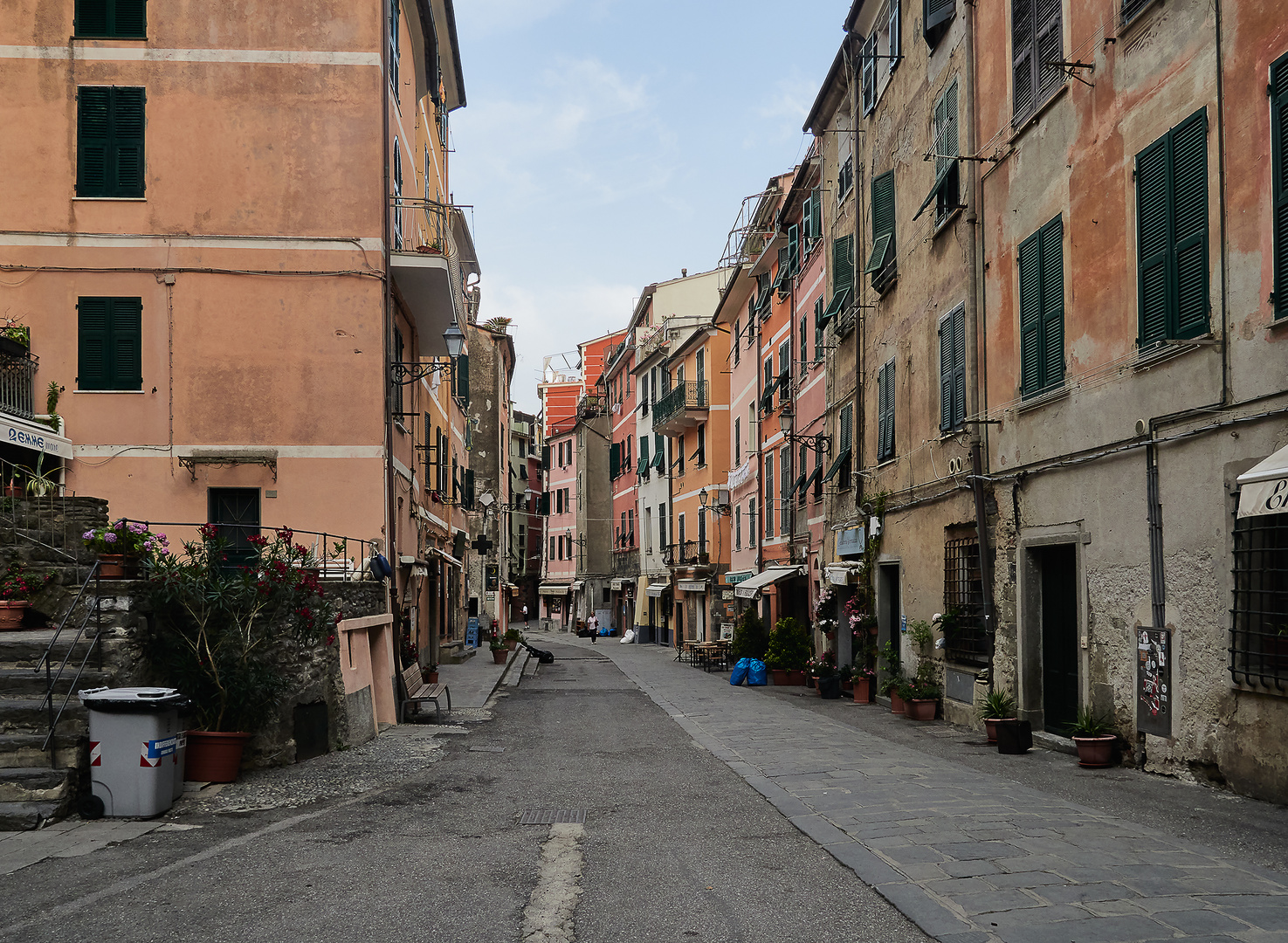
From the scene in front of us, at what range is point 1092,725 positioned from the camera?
10977 mm

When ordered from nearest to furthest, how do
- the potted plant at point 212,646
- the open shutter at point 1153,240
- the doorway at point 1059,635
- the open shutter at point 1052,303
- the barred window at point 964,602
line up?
the open shutter at point 1153,240 < the potted plant at point 212,646 < the open shutter at point 1052,303 < the doorway at point 1059,635 < the barred window at point 964,602

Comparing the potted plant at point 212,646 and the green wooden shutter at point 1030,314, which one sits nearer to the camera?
the potted plant at point 212,646

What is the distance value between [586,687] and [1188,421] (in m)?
16.7

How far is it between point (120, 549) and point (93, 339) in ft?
26.0

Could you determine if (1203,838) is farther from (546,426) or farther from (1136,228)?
(546,426)

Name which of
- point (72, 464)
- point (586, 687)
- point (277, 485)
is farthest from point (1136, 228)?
point (586, 687)

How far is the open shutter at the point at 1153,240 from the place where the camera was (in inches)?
396

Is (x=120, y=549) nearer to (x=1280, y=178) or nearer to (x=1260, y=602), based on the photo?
(x=1260, y=602)

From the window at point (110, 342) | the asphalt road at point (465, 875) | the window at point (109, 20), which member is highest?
the window at point (109, 20)

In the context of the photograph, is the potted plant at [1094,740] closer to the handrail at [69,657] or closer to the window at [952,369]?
the window at [952,369]

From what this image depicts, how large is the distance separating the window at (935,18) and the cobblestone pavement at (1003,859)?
10229 millimetres

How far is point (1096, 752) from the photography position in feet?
35.2

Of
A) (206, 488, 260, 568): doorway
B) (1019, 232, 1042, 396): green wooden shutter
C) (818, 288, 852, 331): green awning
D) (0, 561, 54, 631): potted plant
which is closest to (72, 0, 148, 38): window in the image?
(206, 488, 260, 568): doorway

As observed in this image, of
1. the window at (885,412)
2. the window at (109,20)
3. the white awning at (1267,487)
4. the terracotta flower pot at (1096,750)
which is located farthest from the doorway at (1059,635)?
the window at (109,20)
